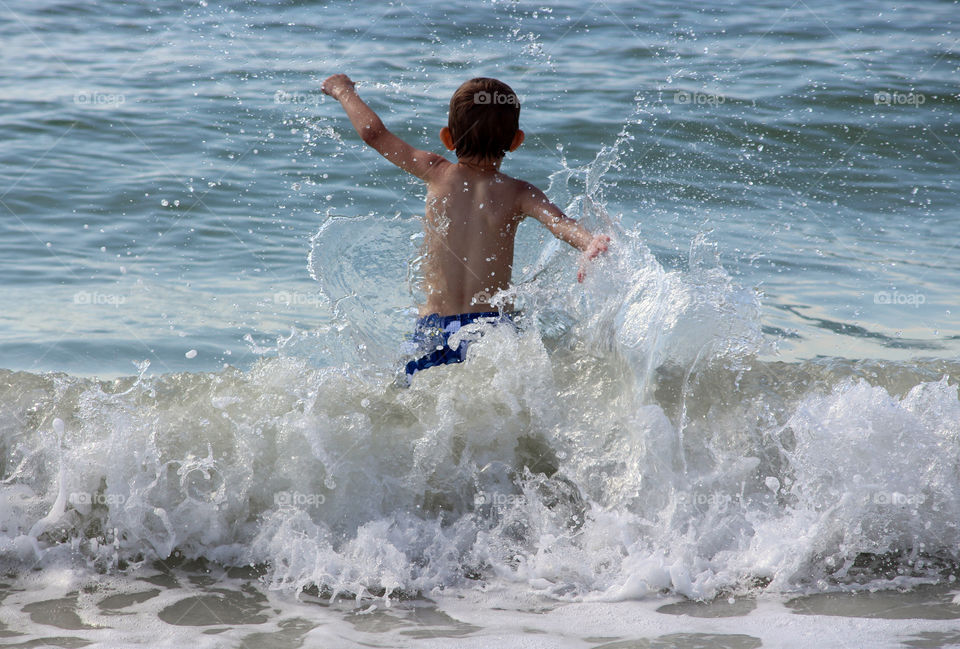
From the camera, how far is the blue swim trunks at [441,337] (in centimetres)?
386

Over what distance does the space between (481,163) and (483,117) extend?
→ 0.76ft

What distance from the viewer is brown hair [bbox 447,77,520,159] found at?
11.9 feet

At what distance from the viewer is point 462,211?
384cm

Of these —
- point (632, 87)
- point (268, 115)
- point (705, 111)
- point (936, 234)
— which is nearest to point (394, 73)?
point (268, 115)

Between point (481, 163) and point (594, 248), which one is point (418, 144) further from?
point (594, 248)

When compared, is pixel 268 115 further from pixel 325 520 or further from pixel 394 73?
pixel 325 520

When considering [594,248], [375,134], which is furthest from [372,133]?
[594,248]

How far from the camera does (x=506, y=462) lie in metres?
3.61

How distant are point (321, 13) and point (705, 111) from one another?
4.58 m

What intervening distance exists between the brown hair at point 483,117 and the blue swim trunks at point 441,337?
679 mm

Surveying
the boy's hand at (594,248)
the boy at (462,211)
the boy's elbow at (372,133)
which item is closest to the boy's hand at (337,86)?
the boy at (462,211)

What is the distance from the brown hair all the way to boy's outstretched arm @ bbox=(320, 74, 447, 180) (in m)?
0.16

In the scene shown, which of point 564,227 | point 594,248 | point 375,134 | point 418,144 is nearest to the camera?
point 594,248

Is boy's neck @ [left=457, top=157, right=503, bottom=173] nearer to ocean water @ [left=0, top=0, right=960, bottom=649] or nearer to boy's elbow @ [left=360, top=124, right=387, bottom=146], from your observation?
boy's elbow @ [left=360, top=124, right=387, bottom=146]
